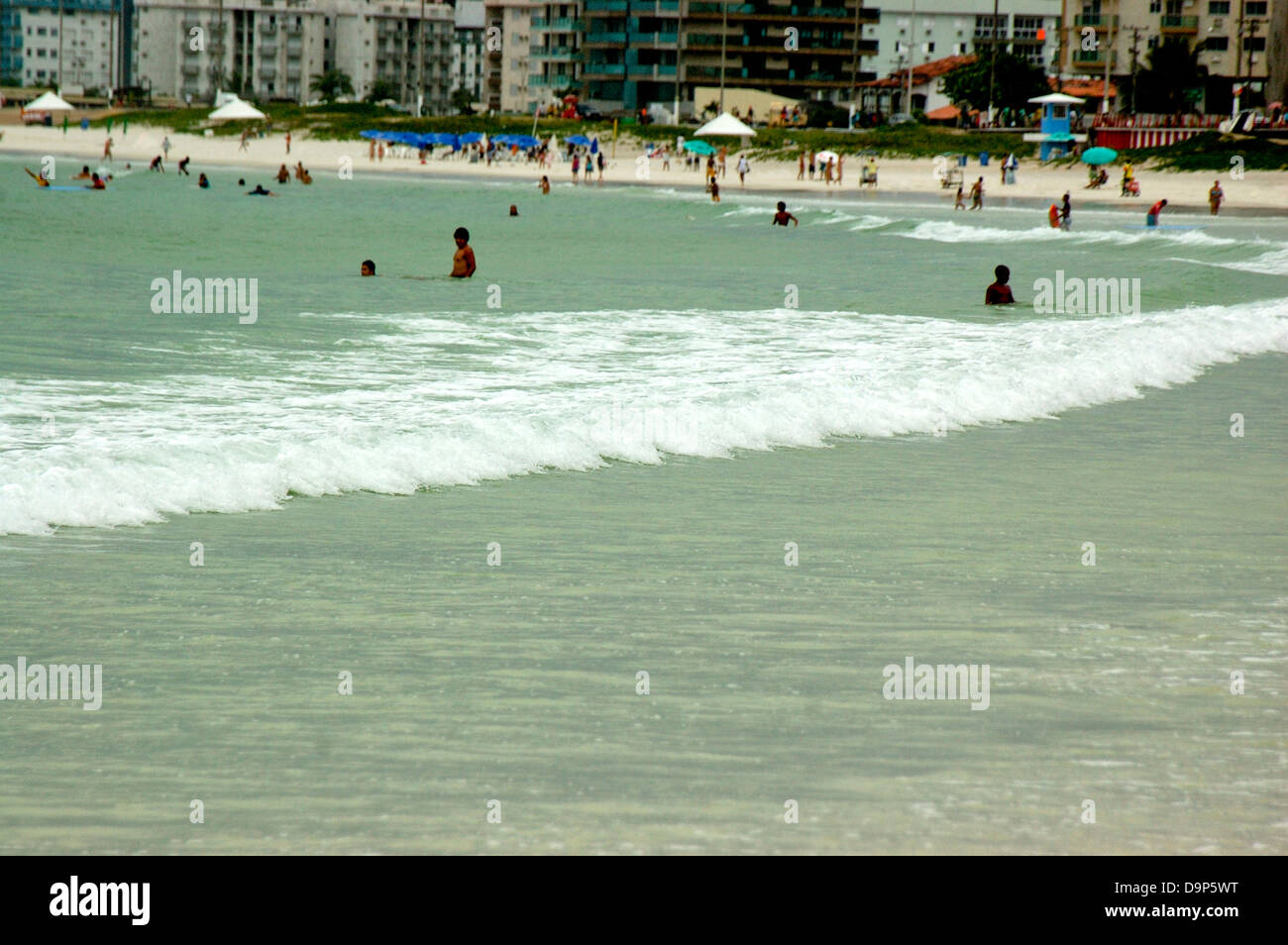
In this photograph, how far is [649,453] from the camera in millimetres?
10914

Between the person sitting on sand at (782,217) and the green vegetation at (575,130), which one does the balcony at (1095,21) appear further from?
the person sitting on sand at (782,217)

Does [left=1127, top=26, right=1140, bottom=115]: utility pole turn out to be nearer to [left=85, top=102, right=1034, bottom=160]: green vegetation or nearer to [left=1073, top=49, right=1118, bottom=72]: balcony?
[left=1073, top=49, right=1118, bottom=72]: balcony

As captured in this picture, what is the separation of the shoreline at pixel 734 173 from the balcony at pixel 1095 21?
36.2m

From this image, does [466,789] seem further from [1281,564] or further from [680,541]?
[1281,564]

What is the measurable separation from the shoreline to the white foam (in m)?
35.2

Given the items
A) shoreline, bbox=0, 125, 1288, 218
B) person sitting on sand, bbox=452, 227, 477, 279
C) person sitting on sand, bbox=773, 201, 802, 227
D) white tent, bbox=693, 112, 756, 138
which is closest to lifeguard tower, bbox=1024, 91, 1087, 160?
shoreline, bbox=0, 125, 1288, 218

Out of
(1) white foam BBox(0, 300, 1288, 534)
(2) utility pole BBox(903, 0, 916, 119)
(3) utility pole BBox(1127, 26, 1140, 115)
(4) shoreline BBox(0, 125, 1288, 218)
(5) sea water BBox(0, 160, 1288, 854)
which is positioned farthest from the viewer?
(2) utility pole BBox(903, 0, 916, 119)

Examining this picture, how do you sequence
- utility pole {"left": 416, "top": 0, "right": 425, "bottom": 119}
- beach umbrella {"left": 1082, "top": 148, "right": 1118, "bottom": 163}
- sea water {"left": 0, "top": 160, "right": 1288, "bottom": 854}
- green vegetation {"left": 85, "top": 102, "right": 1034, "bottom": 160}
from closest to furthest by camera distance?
sea water {"left": 0, "top": 160, "right": 1288, "bottom": 854} → beach umbrella {"left": 1082, "top": 148, "right": 1118, "bottom": 163} → green vegetation {"left": 85, "top": 102, "right": 1034, "bottom": 160} → utility pole {"left": 416, "top": 0, "right": 425, "bottom": 119}

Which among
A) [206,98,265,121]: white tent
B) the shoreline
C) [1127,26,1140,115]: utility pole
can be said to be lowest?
the shoreline

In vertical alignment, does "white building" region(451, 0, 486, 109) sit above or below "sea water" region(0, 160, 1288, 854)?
above

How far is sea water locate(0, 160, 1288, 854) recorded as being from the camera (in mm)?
4723

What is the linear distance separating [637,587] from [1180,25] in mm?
107772
